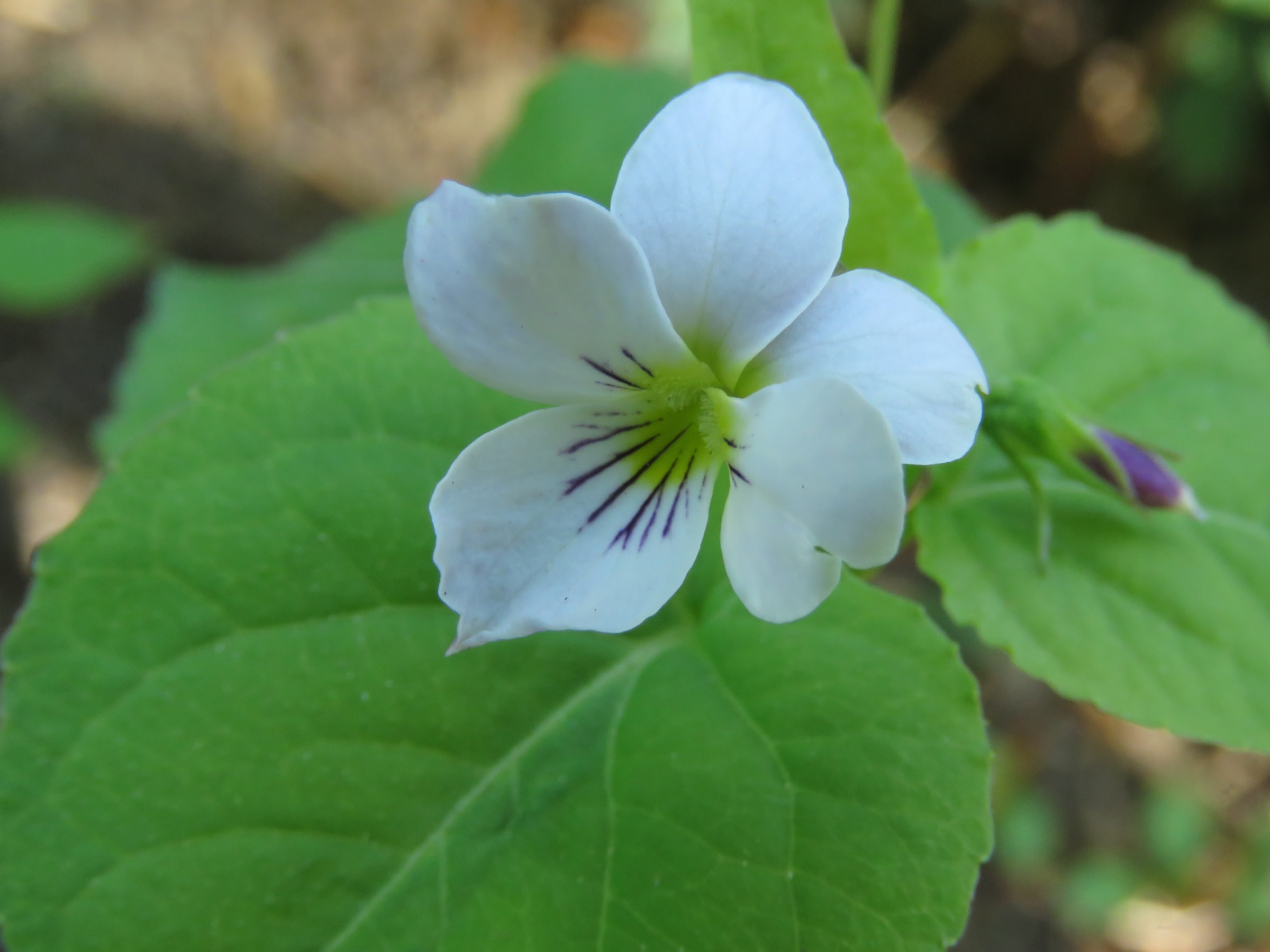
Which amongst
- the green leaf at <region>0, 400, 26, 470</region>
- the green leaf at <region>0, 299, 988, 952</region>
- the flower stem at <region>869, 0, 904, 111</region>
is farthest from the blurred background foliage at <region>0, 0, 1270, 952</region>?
the green leaf at <region>0, 299, 988, 952</region>

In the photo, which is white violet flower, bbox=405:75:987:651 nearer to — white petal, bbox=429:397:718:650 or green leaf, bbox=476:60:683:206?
white petal, bbox=429:397:718:650

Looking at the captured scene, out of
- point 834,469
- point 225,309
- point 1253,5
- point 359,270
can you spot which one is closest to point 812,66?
point 834,469

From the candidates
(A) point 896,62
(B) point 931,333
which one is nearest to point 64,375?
(A) point 896,62

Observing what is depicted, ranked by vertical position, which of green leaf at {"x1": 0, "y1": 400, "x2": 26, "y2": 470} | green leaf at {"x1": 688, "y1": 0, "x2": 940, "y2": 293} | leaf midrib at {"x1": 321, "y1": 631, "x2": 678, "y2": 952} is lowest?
green leaf at {"x1": 0, "y1": 400, "x2": 26, "y2": 470}

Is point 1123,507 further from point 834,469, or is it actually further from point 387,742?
point 387,742

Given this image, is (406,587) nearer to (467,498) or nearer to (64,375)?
(467,498)

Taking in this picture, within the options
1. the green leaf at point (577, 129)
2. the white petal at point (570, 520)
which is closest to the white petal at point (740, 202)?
the white petal at point (570, 520)

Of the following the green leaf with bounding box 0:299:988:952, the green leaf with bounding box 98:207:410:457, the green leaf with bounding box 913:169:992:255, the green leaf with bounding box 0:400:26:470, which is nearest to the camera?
the green leaf with bounding box 0:299:988:952
